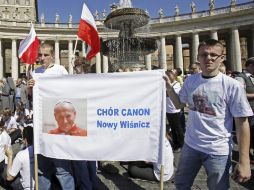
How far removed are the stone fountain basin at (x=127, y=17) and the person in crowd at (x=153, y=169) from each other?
14267mm

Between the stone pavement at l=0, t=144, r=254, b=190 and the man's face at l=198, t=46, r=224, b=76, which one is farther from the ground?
the man's face at l=198, t=46, r=224, b=76

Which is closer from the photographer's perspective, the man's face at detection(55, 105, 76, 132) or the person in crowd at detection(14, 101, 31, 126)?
the man's face at detection(55, 105, 76, 132)

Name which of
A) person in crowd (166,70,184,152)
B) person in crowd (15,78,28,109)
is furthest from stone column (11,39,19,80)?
person in crowd (166,70,184,152)

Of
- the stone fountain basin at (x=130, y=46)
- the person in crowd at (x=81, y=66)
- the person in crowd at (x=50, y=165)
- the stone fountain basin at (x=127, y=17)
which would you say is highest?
the stone fountain basin at (x=127, y=17)

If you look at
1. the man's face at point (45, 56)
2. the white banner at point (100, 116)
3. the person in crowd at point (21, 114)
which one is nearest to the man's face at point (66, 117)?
the white banner at point (100, 116)

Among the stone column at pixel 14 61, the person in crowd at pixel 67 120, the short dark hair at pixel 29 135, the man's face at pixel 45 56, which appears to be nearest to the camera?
the person in crowd at pixel 67 120

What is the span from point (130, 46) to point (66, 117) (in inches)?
687

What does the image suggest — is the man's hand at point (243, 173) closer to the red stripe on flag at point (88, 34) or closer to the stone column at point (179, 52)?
the red stripe on flag at point (88, 34)

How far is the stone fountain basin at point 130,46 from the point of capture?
2198 centimetres

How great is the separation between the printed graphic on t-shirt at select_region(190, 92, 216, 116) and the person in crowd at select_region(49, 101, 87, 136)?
6.52 feet

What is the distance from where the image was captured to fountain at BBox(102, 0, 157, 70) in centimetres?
2088

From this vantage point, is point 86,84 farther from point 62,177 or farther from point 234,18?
point 234,18

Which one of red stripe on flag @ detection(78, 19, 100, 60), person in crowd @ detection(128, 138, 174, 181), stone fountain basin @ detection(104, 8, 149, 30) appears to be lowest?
person in crowd @ detection(128, 138, 174, 181)

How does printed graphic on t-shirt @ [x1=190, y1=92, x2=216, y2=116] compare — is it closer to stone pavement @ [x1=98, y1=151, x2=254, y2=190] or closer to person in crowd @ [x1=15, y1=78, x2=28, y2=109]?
stone pavement @ [x1=98, y1=151, x2=254, y2=190]
